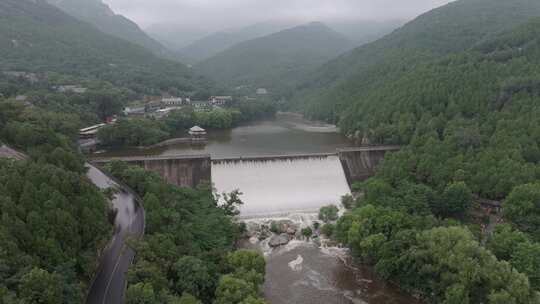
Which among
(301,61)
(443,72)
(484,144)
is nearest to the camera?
(484,144)

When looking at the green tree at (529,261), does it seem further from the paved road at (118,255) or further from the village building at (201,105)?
the village building at (201,105)

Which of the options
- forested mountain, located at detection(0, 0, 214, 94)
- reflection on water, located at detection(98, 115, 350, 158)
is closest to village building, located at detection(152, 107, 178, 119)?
reflection on water, located at detection(98, 115, 350, 158)

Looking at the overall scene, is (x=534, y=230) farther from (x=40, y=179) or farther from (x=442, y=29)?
(x=442, y=29)

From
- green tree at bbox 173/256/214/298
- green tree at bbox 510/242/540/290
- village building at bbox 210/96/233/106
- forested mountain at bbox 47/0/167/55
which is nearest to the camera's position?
green tree at bbox 173/256/214/298

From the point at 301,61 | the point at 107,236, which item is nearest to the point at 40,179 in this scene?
the point at 107,236

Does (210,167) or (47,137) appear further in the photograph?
(210,167)

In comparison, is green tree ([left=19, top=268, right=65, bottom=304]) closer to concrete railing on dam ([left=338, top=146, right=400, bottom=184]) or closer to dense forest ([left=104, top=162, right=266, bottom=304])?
dense forest ([left=104, top=162, right=266, bottom=304])

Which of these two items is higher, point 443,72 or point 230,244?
point 443,72
